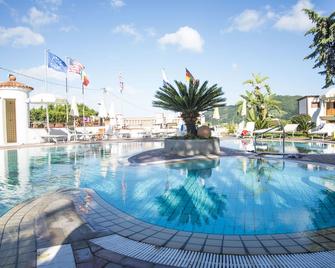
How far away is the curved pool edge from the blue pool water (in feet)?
1.14

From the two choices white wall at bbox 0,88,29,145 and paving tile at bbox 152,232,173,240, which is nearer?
paving tile at bbox 152,232,173,240

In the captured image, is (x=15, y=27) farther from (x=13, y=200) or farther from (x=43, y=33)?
(x=13, y=200)

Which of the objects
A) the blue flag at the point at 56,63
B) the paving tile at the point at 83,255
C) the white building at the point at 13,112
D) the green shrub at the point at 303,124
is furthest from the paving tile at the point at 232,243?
the green shrub at the point at 303,124

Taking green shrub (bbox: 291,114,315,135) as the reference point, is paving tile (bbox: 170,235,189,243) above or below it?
below

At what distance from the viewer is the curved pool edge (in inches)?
138

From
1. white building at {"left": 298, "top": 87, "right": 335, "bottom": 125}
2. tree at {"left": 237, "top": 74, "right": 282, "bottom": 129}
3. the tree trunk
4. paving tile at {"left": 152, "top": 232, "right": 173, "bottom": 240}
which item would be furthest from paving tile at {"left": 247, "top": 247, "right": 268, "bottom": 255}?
tree at {"left": 237, "top": 74, "right": 282, "bottom": 129}

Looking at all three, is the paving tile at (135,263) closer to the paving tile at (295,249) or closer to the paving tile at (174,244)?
the paving tile at (174,244)

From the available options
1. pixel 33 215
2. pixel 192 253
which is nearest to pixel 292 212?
pixel 192 253

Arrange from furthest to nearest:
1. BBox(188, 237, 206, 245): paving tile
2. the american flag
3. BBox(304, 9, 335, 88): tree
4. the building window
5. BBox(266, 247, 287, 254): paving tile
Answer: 1. the building window
2. the american flag
3. BBox(304, 9, 335, 88): tree
4. BBox(188, 237, 206, 245): paving tile
5. BBox(266, 247, 287, 254): paving tile

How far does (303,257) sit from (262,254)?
46cm

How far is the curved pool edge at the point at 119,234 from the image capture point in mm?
3516

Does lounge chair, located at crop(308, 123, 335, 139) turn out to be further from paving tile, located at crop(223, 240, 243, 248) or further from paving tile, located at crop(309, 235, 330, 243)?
paving tile, located at crop(223, 240, 243, 248)

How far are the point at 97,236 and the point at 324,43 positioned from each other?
17969 mm

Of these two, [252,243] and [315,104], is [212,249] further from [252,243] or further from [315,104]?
[315,104]
